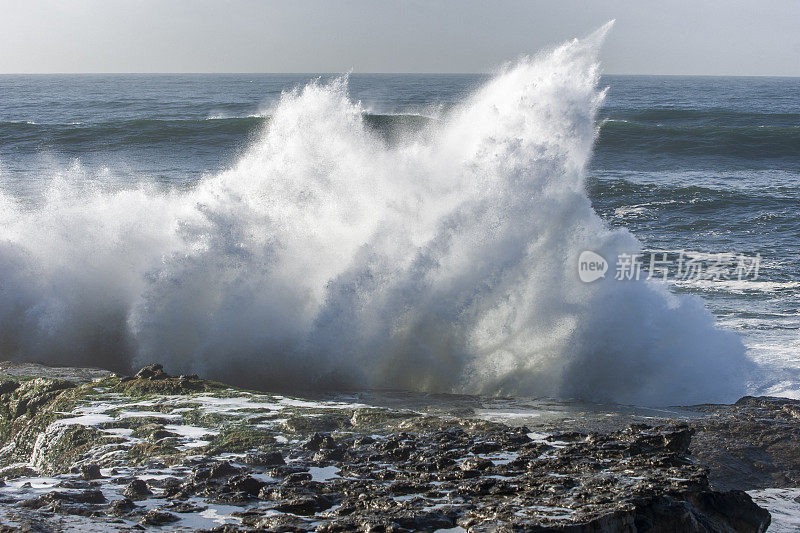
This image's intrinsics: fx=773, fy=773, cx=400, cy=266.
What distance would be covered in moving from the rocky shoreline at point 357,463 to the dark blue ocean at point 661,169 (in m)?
3.71

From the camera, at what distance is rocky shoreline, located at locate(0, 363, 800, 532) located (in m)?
4.77

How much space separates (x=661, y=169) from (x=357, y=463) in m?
23.4

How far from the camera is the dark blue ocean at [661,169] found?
13.2 metres

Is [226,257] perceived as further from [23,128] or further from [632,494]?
[23,128]

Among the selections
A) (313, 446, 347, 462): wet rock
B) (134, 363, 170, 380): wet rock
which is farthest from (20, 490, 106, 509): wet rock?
(134, 363, 170, 380): wet rock

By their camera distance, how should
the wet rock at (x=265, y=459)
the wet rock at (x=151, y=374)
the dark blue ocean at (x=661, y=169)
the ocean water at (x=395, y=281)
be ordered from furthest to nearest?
the dark blue ocean at (x=661, y=169), the ocean water at (x=395, y=281), the wet rock at (x=151, y=374), the wet rock at (x=265, y=459)

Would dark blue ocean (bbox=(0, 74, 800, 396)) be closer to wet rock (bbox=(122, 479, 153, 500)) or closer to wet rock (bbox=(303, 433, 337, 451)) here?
wet rock (bbox=(303, 433, 337, 451))

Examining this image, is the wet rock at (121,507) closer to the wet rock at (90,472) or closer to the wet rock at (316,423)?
the wet rock at (90,472)

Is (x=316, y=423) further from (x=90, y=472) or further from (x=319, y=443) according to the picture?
(x=90, y=472)

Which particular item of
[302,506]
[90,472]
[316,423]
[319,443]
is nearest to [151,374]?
[316,423]

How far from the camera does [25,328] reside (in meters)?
10.4

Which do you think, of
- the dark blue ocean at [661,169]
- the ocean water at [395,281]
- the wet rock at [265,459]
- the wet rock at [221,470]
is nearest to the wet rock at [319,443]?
the wet rock at [265,459]

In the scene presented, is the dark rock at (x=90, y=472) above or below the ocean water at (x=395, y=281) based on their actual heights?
below

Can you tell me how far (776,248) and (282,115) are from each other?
10938 mm
